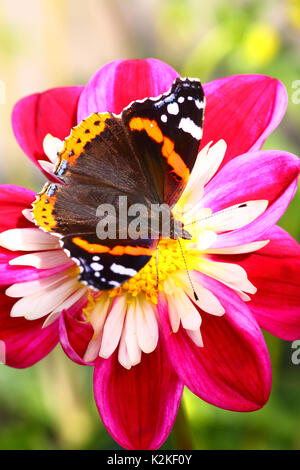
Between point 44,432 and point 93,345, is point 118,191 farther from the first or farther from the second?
point 44,432

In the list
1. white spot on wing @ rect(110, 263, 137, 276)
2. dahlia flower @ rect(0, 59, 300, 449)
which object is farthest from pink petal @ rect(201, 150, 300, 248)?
white spot on wing @ rect(110, 263, 137, 276)

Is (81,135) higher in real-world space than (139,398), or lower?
higher

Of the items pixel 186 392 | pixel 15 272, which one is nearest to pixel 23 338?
pixel 15 272

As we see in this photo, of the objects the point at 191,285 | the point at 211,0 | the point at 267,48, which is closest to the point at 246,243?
the point at 191,285

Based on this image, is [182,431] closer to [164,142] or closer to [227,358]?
[227,358]

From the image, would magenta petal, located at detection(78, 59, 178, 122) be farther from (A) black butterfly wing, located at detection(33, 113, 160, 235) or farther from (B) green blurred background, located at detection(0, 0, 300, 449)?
(B) green blurred background, located at detection(0, 0, 300, 449)

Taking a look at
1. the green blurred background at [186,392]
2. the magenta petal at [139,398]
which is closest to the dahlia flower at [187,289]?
the magenta petal at [139,398]

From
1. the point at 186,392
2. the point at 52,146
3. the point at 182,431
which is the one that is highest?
the point at 52,146
